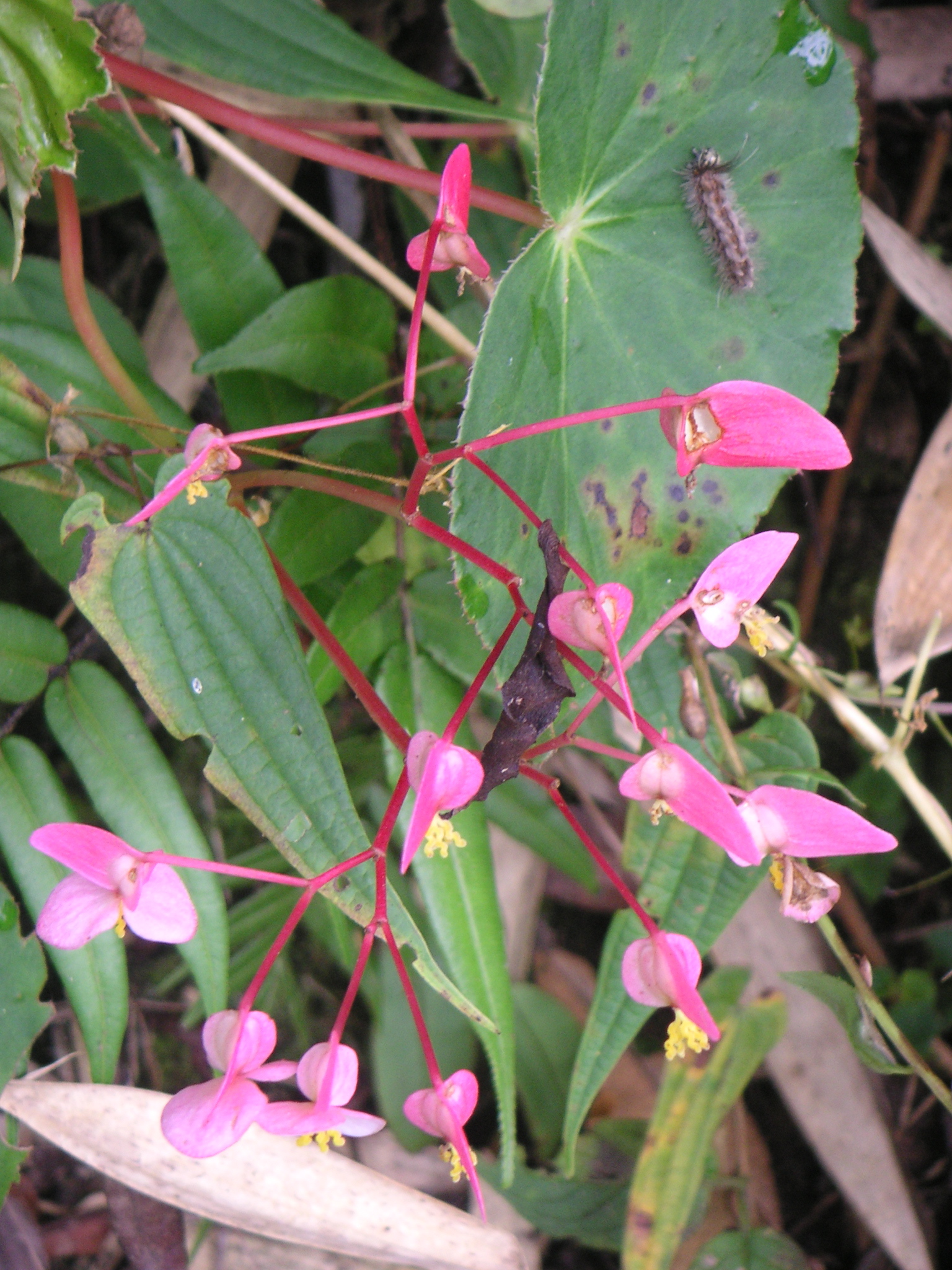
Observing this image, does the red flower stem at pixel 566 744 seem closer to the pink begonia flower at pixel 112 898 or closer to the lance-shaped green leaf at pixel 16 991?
the pink begonia flower at pixel 112 898

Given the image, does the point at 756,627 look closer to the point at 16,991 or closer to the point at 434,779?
the point at 434,779

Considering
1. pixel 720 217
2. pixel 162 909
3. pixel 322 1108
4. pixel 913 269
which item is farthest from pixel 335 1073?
pixel 913 269

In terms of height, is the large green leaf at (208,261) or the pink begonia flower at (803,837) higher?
the large green leaf at (208,261)

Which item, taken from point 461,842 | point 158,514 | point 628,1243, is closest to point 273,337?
point 158,514

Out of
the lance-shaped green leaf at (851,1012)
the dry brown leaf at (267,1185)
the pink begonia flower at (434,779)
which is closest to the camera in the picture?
the pink begonia flower at (434,779)

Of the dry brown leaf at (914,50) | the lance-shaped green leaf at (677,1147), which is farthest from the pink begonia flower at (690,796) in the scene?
the dry brown leaf at (914,50)

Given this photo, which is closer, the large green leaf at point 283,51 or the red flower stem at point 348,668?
the red flower stem at point 348,668

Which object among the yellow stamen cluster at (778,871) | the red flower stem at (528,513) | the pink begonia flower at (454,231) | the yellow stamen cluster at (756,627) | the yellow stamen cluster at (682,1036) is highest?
the pink begonia flower at (454,231)
